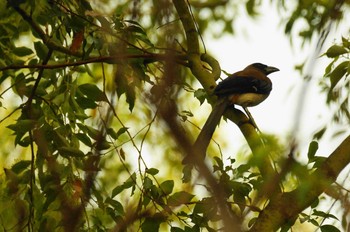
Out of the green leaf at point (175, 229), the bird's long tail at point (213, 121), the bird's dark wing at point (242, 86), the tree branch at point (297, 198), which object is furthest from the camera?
the bird's dark wing at point (242, 86)

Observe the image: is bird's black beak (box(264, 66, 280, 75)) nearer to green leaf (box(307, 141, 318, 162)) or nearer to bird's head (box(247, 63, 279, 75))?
bird's head (box(247, 63, 279, 75))

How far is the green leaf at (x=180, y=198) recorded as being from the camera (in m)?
3.05

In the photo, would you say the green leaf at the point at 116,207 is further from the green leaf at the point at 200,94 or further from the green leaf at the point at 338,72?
the green leaf at the point at 338,72

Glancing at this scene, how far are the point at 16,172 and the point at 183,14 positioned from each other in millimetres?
1299

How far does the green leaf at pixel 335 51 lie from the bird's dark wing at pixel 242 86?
1026 mm

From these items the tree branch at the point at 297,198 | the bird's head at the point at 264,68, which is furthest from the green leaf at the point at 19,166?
the bird's head at the point at 264,68

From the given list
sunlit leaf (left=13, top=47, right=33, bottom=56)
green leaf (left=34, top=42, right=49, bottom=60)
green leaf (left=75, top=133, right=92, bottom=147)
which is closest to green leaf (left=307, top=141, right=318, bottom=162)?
green leaf (left=75, top=133, right=92, bottom=147)

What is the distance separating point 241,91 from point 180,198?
231 cm

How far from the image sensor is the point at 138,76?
3619 millimetres

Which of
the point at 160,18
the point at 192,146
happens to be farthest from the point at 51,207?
the point at 192,146

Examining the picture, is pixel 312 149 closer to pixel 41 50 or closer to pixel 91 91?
pixel 91 91

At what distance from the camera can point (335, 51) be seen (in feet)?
11.1

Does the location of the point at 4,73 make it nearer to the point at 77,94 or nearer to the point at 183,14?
the point at 77,94

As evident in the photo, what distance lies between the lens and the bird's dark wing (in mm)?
4605
